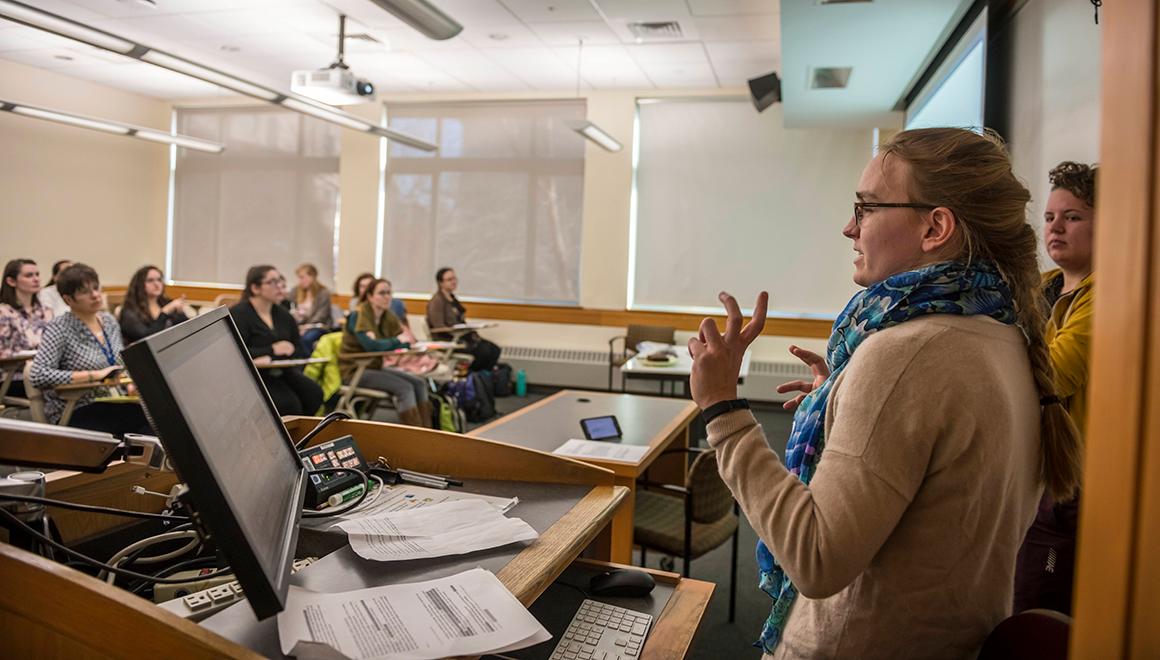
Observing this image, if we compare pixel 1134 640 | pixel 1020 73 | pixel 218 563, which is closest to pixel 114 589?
pixel 218 563

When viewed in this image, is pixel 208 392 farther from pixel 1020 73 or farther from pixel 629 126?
pixel 629 126

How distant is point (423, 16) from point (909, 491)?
419 centimetres

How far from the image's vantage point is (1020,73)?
3.66 metres

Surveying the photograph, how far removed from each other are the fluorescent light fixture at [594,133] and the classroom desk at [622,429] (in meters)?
2.94

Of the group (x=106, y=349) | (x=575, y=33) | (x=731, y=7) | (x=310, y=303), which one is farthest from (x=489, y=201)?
(x=106, y=349)

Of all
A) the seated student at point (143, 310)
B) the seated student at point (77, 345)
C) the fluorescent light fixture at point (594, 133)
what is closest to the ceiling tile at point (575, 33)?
the fluorescent light fixture at point (594, 133)

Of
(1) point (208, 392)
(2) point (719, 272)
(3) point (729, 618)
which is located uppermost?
(2) point (719, 272)

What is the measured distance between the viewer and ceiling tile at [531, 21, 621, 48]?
19.7ft

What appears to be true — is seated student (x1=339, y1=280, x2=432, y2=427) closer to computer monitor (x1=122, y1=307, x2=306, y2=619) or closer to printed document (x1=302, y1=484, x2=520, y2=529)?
printed document (x1=302, y1=484, x2=520, y2=529)

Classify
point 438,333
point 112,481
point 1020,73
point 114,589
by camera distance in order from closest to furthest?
point 114,589 → point 112,481 → point 1020,73 → point 438,333

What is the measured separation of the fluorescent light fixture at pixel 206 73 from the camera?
4715mm

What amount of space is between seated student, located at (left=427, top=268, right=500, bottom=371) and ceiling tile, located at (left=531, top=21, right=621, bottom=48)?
8.03ft

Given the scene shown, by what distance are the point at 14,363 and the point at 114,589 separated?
4.53 metres

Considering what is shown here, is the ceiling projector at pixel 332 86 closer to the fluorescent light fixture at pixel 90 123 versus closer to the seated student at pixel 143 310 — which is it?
the seated student at pixel 143 310
